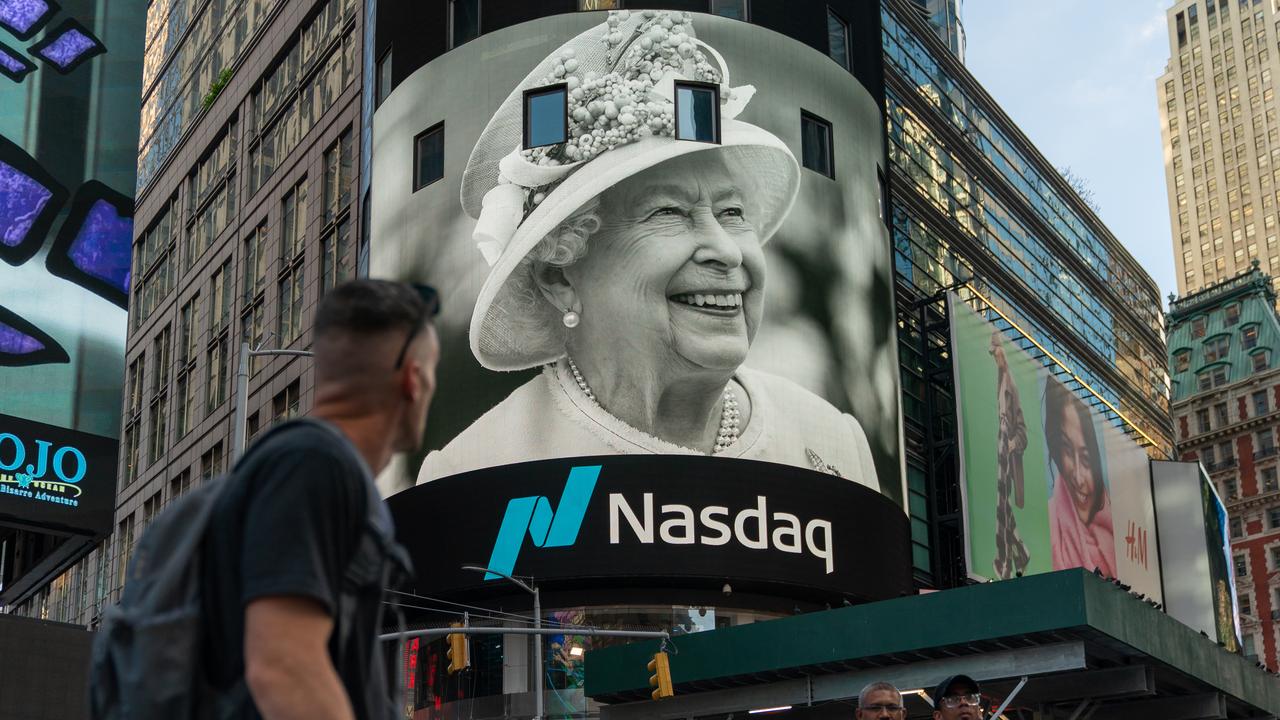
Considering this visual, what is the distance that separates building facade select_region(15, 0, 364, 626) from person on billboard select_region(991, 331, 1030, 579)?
76.0 ft

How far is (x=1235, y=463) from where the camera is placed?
134 meters

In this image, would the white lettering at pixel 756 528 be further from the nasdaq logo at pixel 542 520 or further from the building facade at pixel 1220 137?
the building facade at pixel 1220 137

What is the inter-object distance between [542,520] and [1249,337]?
10429 cm

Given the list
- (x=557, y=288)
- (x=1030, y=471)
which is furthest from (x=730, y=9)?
(x=1030, y=471)

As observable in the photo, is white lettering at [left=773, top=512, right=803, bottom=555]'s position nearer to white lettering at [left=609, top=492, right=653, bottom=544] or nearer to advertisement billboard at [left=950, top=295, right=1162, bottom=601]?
white lettering at [left=609, top=492, right=653, bottom=544]

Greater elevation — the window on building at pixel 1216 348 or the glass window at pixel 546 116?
the window on building at pixel 1216 348

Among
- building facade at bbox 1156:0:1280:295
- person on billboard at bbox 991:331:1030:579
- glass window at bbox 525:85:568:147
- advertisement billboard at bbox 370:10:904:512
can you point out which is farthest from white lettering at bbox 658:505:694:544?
building facade at bbox 1156:0:1280:295

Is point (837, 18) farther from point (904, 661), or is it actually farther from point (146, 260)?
point (146, 260)

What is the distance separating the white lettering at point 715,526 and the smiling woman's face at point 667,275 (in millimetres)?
4008

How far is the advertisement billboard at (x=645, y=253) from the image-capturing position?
46531mm

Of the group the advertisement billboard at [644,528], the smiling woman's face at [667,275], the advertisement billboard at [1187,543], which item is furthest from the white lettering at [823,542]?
the advertisement billboard at [1187,543]

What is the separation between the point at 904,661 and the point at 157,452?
50.7 metres

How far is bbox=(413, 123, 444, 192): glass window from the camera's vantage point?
167 ft

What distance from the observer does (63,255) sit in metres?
30.9
